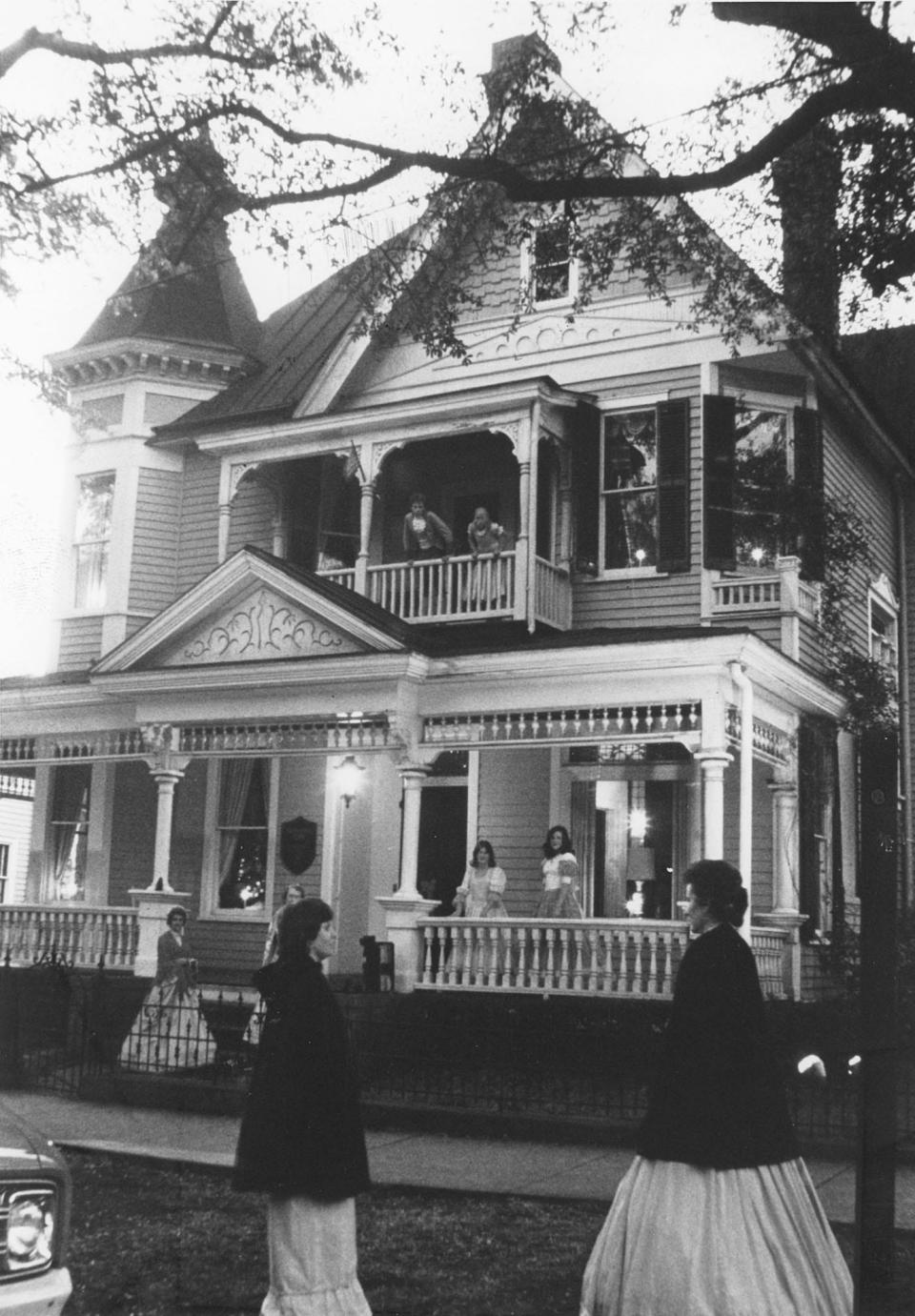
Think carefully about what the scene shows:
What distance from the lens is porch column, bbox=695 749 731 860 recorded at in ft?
41.7

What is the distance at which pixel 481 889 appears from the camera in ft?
47.5

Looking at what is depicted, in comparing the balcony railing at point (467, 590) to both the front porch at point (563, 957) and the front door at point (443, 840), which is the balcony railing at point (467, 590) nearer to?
the front door at point (443, 840)

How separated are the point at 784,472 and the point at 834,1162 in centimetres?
872

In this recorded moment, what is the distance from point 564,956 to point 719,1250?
8534 mm

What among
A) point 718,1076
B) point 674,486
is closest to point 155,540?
point 674,486

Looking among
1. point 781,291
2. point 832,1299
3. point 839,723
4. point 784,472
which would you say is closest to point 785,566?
point 784,472

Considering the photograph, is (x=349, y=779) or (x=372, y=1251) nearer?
(x=372, y=1251)

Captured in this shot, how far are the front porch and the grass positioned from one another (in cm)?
513

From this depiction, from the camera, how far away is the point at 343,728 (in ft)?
49.8

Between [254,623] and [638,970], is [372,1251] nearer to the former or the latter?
[638,970]

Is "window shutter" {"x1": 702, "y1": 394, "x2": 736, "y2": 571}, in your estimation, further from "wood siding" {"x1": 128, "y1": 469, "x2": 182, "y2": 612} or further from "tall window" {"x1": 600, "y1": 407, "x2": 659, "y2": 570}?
"wood siding" {"x1": 128, "y1": 469, "x2": 182, "y2": 612}

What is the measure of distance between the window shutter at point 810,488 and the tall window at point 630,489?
5.36 feet

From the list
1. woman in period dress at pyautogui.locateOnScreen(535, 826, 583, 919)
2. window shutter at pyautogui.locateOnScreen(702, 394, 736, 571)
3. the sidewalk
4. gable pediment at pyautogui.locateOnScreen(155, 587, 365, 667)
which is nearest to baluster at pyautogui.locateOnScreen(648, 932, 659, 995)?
woman in period dress at pyautogui.locateOnScreen(535, 826, 583, 919)

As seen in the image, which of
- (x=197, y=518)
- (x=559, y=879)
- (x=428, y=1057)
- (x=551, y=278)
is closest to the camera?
(x=428, y=1057)
